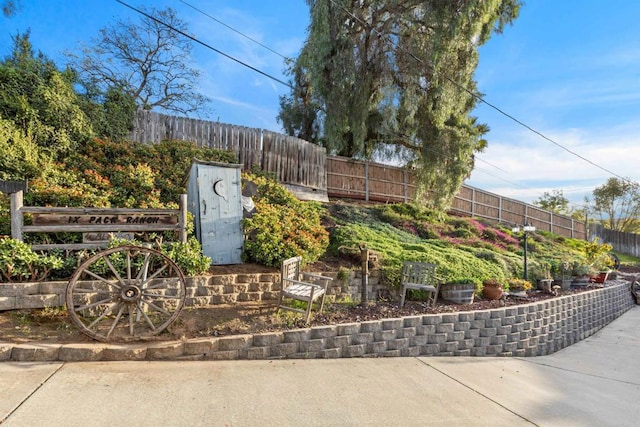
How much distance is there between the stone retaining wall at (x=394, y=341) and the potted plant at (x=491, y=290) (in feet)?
1.82

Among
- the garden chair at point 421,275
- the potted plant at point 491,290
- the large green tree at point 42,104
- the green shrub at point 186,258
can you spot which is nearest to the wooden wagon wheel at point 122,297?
the green shrub at point 186,258

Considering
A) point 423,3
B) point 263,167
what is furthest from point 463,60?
point 263,167

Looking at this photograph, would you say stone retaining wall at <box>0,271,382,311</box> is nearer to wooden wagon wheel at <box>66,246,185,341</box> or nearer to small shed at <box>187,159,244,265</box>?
wooden wagon wheel at <box>66,246,185,341</box>

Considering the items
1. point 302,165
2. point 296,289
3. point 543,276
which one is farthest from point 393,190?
point 296,289

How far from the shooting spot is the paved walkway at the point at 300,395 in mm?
2480

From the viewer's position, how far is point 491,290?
680 centimetres

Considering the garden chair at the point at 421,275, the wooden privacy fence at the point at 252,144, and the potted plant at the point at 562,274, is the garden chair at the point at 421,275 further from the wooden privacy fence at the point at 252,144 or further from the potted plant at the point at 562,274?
the potted plant at the point at 562,274

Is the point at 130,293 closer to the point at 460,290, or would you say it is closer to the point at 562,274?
the point at 460,290

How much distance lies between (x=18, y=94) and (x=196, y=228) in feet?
15.1

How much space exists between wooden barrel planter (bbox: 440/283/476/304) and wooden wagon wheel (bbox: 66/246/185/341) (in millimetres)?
4700

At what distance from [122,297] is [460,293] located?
5.39 m

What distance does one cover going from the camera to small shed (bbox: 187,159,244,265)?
5.48m

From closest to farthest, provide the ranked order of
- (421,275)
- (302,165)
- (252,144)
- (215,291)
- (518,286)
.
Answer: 1. (215,291)
2. (421,275)
3. (518,286)
4. (252,144)
5. (302,165)

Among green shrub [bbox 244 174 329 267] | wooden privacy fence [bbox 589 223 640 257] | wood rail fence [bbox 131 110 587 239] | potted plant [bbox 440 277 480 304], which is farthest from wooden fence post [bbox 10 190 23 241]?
wooden privacy fence [bbox 589 223 640 257]
